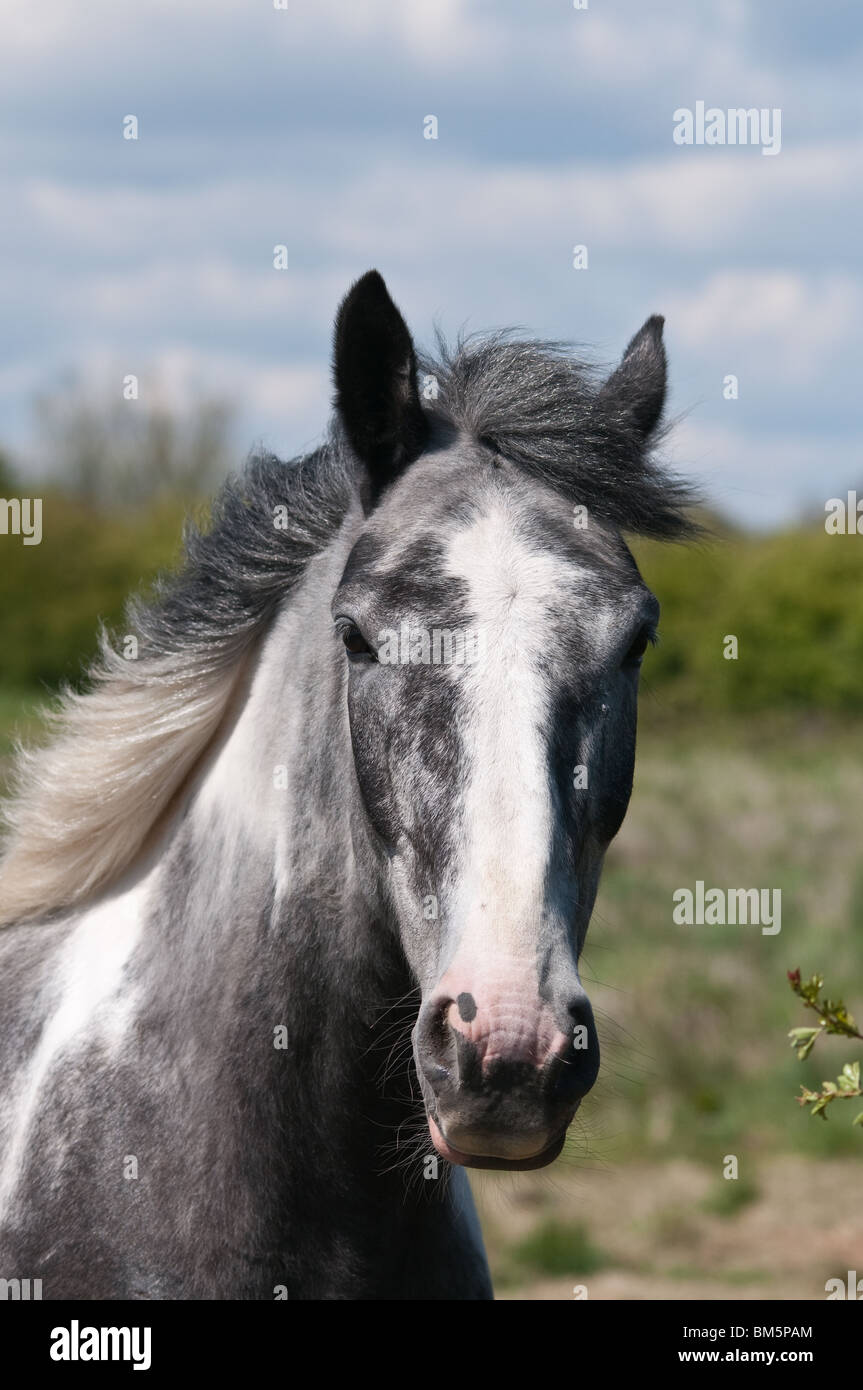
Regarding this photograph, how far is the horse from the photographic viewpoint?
2.38 meters

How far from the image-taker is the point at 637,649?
2764 millimetres

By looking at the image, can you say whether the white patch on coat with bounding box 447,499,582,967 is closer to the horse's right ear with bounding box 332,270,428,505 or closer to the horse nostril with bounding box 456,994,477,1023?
the horse nostril with bounding box 456,994,477,1023

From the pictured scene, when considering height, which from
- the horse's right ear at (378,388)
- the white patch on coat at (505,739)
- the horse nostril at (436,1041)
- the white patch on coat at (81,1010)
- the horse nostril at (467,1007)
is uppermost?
the horse's right ear at (378,388)

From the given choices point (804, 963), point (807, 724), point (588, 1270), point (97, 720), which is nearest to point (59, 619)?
point (807, 724)

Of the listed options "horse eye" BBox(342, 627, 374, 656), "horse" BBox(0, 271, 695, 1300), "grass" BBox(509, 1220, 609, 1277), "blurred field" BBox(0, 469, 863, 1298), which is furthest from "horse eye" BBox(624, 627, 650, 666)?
"grass" BBox(509, 1220, 609, 1277)

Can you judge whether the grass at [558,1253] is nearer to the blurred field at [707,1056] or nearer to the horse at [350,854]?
the blurred field at [707,1056]

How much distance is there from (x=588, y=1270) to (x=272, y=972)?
238 inches

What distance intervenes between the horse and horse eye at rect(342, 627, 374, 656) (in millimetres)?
27

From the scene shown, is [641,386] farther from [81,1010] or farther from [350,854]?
[81,1010]

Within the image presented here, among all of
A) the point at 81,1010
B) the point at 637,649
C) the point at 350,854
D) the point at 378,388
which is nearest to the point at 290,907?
the point at 350,854

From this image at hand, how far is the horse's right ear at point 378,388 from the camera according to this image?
293 centimetres

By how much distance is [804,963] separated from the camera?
418 inches

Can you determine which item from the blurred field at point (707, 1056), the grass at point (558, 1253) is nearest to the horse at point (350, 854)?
the blurred field at point (707, 1056)

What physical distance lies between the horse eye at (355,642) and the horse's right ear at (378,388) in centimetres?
40
